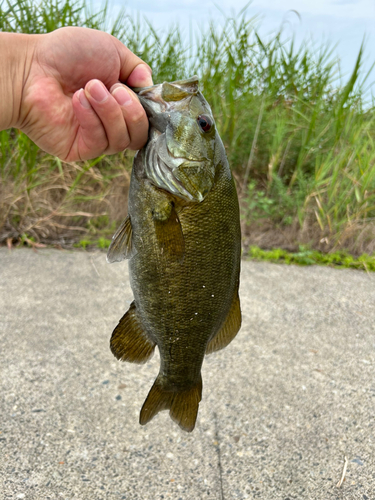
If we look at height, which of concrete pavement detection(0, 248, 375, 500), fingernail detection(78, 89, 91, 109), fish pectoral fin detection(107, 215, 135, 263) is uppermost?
fingernail detection(78, 89, 91, 109)

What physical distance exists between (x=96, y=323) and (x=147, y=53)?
3.12m

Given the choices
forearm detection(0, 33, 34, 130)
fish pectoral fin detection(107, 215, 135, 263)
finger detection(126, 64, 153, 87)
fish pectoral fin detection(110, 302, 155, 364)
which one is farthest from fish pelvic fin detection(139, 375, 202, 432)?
forearm detection(0, 33, 34, 130)

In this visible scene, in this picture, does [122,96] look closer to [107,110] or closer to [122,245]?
[107,110]

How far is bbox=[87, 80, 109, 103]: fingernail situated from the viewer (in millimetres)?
1324

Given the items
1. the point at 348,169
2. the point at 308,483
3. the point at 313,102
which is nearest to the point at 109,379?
the point at 308,483

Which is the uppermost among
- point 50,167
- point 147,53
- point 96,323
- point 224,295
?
point 147,53

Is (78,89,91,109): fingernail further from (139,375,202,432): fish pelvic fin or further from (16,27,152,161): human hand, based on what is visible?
(139,375,202,432): fish pelvic fin

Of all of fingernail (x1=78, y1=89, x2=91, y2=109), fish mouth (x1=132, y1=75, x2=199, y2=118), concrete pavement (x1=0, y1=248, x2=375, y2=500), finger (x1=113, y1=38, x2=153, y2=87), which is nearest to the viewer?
Result: fish mouth (x1=132, y1=75, x2=199, y2=118)

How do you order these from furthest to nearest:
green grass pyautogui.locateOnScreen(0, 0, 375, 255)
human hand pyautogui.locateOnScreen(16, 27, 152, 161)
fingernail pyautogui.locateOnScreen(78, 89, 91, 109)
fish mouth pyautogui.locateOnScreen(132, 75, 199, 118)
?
green grass pyautogui.locateOnScreen(0, 0, 375, 255) < human hand pyautogui.locateOnScreen(16, 27, 152, 161) < fingernail pyautogui.locateOnScreen(78, 89, 91, 109) < fish mouth pyautogui.locateOnScreen(132, 75, 199, 118)


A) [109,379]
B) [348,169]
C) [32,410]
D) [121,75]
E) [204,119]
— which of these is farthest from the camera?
[348,169]

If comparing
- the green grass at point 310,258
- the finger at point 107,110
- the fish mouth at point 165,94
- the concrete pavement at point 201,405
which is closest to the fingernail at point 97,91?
the finger at point 107,110

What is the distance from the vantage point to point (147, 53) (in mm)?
4684

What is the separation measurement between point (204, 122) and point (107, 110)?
1.02 feet

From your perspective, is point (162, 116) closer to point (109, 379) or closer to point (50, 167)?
point (109, 379)
